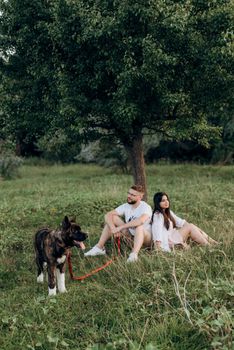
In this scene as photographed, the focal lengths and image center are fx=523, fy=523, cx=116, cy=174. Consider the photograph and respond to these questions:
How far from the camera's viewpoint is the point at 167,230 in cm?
904

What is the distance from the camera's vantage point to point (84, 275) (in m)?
8.70

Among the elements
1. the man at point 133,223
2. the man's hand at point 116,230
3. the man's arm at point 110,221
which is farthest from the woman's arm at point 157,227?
the man's arm at point 110,221

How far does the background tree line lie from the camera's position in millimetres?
10297

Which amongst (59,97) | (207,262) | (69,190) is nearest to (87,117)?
(59,97)

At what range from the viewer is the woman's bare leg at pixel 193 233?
29.3 ft

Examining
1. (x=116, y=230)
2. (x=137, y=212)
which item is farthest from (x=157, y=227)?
(x=116, y=230)

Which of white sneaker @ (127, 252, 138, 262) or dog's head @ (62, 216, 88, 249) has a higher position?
dog's head @ (62, 216, 88, 249)

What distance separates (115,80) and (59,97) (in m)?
1.63

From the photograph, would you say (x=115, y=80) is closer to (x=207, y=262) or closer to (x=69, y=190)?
(x=207, y=262)

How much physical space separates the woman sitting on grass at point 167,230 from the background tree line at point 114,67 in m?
2.16

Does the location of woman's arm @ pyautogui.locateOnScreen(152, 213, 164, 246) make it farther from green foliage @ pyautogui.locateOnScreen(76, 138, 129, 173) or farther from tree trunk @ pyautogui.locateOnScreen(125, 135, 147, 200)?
green foliage @ pyautogui.locateOnScreen(76, 138, 129, 173)

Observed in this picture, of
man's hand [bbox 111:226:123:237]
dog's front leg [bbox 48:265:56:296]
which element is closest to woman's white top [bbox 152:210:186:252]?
man's hand [bbox 111:226:123:237]

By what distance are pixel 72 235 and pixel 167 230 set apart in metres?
1.87

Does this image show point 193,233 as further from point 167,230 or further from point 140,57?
point 140,57
